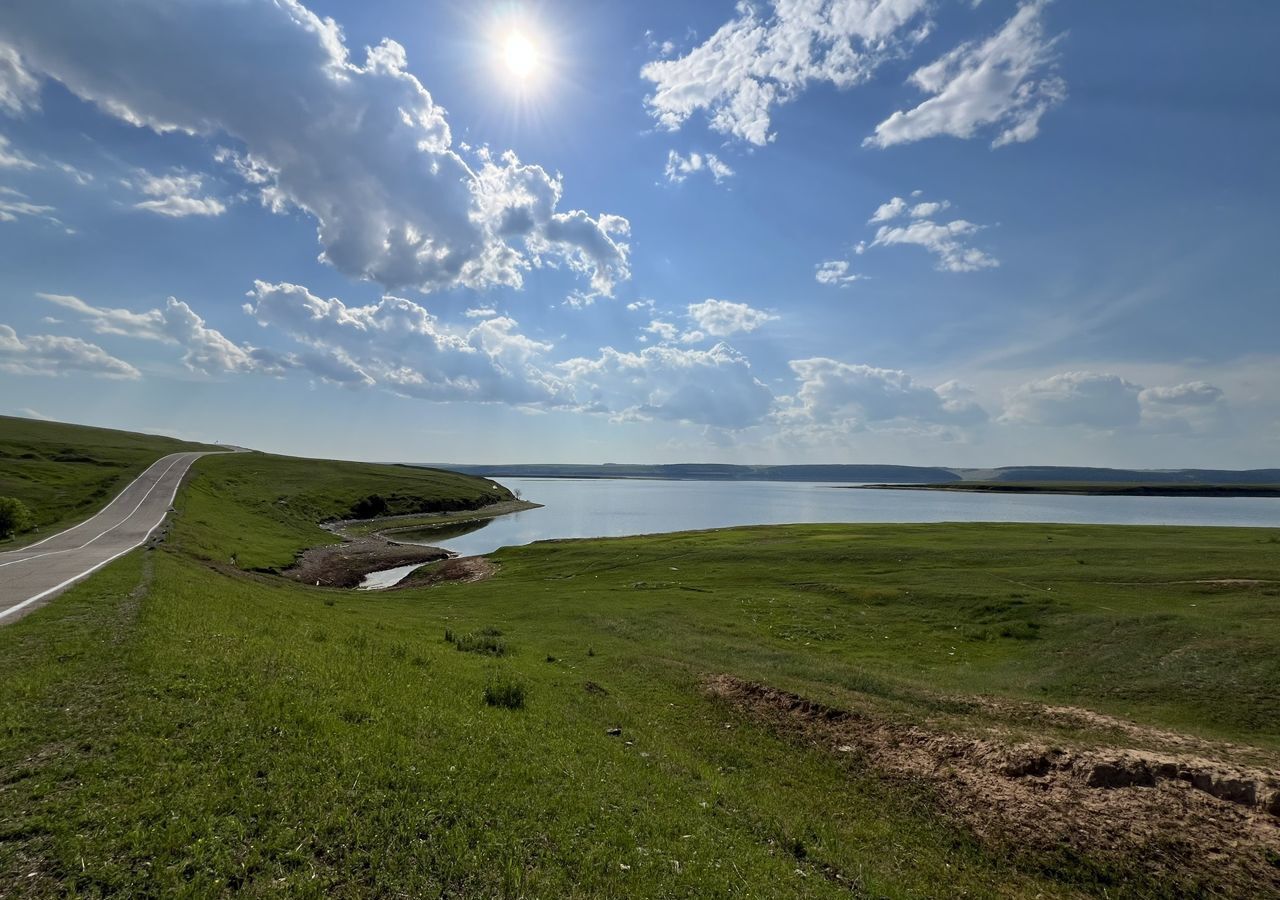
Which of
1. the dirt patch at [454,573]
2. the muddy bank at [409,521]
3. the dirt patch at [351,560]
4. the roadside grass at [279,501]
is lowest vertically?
the muddy bank at [409,521]

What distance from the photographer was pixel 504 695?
1686 cm

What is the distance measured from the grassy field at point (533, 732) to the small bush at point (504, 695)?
10 centimetres

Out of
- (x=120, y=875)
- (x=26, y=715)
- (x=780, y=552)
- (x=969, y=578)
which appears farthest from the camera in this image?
(x=780, y=552)

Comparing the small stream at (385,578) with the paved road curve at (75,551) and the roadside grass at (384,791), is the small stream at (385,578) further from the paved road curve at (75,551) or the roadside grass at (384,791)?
the roadside grass at (384,791)

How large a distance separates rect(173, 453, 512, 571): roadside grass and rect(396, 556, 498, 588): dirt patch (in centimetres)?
1385

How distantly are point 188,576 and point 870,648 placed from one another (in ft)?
118

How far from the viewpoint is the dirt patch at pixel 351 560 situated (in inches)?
2398

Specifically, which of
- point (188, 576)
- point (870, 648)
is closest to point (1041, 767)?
point (870, 648)

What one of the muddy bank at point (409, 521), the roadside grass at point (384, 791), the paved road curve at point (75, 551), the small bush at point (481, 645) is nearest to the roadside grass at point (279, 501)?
the paved road curve at point (75, 551)

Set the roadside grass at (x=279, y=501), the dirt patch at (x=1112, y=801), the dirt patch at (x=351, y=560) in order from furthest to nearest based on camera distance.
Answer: the dirt patch at (x=351, y=560), the roadside grass at (x=279, y=501), the dirt patch at (x=1112, y=801)

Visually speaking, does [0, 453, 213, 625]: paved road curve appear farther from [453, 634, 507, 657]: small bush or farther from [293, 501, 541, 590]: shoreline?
[293, 501, 541, 590]: shoreline

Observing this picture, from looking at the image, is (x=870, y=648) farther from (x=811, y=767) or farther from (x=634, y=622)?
(x=811, y=767)

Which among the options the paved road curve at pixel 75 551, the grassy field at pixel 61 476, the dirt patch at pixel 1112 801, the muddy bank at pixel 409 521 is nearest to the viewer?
the dirt patch at pixel 1112 801

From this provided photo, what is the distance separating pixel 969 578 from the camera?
4081cm
